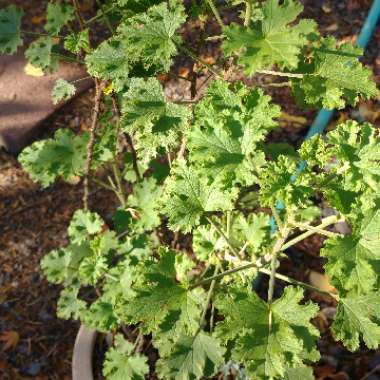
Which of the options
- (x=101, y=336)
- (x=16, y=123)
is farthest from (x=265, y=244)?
(x=16, y=123)

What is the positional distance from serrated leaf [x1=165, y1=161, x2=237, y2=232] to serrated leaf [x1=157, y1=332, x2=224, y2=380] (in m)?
0.48

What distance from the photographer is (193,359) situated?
2.05 meters

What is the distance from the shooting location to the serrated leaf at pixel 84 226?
256 cm

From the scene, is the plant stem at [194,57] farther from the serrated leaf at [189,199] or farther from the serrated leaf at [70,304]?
the serrated leaf at [70,304]

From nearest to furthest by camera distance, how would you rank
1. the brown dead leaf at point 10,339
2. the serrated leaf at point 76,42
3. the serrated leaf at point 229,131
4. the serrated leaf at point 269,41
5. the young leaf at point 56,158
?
the serrated leaf at point 269,41
the serrated leaf at point 229,131
the serrated leaf at point 76,42
the young leaf at point 56,158
the brown dead leaf at point 10,339

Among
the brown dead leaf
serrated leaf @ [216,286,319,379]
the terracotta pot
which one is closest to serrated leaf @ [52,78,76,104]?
serrated leaf @ [216,286,319,379]

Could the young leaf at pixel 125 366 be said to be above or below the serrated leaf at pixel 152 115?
below

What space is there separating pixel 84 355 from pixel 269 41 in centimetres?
195

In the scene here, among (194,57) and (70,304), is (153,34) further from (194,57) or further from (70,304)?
(70,304)

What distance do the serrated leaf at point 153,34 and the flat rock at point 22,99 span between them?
7.69ft

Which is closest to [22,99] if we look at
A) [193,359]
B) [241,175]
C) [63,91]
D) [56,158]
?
[56,158]

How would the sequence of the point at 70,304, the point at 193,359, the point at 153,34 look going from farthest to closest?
the point at 70,304, the point at 193,359, the point at 153,34

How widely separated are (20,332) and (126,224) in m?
1.30

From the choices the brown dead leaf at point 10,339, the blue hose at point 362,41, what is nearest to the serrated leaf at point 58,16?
the brown dead leaf at point 10,339
